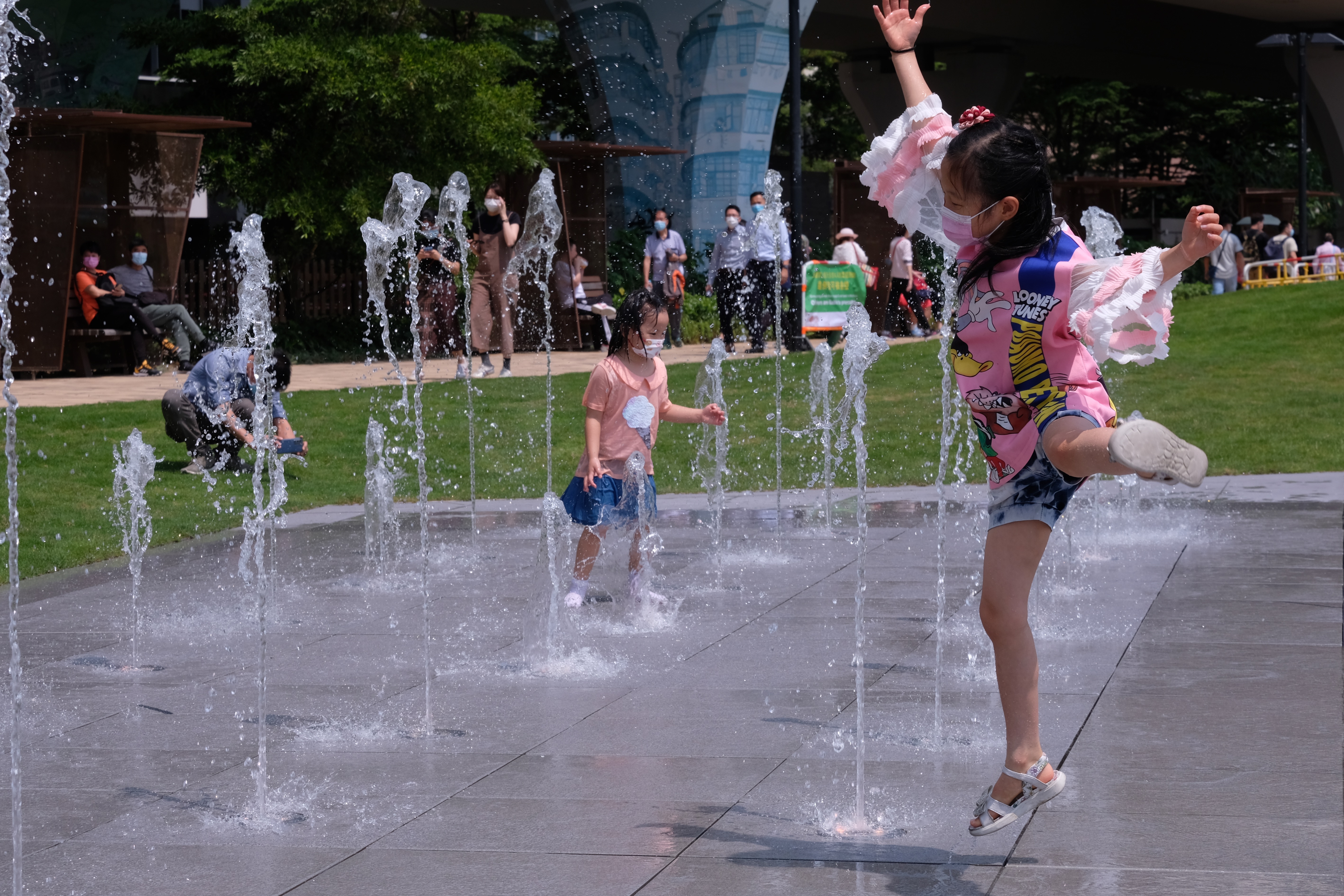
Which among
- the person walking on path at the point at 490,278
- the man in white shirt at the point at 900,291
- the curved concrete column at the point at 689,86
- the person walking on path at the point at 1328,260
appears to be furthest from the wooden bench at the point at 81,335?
the person walking on path at the point at 1328,260

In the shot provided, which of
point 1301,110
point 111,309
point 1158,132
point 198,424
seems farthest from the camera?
point 1158,132

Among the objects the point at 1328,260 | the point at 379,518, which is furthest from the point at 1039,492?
the point at 1328,260

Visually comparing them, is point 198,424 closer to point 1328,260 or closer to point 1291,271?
point 1291,271

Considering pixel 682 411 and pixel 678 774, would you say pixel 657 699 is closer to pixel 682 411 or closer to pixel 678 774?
pixel 678 774

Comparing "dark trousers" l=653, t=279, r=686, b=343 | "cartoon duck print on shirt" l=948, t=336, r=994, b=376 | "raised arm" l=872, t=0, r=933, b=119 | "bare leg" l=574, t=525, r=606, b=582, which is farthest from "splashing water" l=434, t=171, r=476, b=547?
"cartoon duck print on shirt" l=948, t=336, r=994, b=376

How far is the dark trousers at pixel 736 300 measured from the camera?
61.7ft

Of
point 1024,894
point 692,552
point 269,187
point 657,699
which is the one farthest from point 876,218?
point 1024,894

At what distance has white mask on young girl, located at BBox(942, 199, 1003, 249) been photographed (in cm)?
373

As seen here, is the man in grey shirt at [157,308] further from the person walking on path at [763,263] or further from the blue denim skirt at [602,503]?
the blue denim skirt at [602,503]

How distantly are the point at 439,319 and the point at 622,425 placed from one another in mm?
13243

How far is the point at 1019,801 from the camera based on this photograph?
11.7ft

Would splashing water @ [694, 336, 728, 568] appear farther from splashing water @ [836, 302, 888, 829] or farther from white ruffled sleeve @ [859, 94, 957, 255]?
white ruffled sleeve @ [859, 94, 957, 255]

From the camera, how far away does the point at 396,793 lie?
13.8 feet

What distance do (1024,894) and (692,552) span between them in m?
5.01
